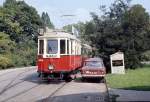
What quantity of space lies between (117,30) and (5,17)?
40.1 metres

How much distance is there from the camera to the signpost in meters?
37.9

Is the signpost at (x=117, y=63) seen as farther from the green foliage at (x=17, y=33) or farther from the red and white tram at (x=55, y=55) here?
the green foliage at (x=17, y=33)

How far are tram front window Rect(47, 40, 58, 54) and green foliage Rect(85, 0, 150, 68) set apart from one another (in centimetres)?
1142

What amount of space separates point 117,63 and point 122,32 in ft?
16.1

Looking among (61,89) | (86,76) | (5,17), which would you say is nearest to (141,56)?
(86,76)

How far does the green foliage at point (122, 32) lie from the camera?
140 ft

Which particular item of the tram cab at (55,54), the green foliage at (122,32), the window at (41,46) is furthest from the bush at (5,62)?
the tram cab at (55,54)

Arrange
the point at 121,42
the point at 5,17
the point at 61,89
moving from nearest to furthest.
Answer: the point at 61,89 → the point at 121,42 → the point at 5,17

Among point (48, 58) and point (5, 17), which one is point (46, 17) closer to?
point (5, 17)

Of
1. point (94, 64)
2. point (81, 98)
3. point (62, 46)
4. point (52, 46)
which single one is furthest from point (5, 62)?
point (81, 98)

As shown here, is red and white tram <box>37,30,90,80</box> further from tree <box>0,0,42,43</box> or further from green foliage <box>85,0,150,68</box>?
tree <box>0,0,42,43</box>

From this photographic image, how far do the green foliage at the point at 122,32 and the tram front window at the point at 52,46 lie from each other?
1142cm

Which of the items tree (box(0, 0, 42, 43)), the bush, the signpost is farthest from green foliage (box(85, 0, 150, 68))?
tree (box(0, 0, 42, 43))

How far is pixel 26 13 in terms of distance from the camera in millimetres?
94375
